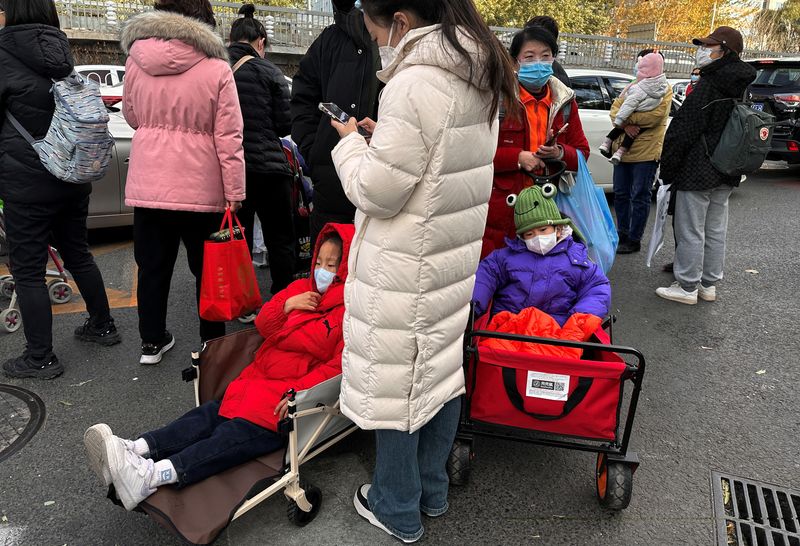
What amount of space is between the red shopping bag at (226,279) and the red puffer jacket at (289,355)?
0.48 m

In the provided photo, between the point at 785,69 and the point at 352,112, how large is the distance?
10306 mm

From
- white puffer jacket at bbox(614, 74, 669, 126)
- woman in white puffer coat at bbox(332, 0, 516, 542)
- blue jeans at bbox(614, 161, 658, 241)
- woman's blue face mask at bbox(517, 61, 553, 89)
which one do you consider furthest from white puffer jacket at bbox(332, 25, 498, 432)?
blue jeans at bbox(614, 161, 658, 241)

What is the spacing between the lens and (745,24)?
1366 inches

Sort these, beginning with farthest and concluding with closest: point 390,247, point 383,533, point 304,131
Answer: point 304,131 → point 383,533 → point 390,247

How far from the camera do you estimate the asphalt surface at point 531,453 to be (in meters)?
2.53

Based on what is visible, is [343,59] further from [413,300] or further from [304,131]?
[413,300]

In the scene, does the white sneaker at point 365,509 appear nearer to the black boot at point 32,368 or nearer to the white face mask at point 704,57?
the black boot at point 32,368

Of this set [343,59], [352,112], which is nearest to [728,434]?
[352,112]

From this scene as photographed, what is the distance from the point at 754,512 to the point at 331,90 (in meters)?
2.76

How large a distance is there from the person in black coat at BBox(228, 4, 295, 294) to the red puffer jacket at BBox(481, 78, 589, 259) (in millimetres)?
1549

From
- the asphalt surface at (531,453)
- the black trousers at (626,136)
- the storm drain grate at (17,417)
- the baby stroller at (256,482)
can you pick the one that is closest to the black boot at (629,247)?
the black trousers at (626,136)

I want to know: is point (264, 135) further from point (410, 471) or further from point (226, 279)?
point (410, 471)

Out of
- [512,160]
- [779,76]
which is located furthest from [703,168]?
[779,76]

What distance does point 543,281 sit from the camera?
310cm
